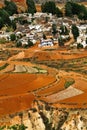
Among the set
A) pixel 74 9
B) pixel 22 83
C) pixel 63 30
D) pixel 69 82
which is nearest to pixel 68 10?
pixel 74 9

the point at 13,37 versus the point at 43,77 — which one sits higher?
the point at 43,77

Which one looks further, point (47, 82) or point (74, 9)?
point (74, 9)

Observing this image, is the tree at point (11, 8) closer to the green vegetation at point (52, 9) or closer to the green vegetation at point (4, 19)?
the green vegetation at point (52, 9)

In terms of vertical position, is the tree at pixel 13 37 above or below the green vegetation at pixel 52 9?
below

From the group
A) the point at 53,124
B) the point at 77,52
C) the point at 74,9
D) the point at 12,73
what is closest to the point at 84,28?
the point at 74,9

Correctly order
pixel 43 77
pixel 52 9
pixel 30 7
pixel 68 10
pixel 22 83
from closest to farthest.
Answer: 1. pixel 22 83
2. pixel 43 77
3. pixel 68 10
4. pixel 52 9
5. pixel 30 7

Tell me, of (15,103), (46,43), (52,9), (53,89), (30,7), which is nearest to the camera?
(15,103)

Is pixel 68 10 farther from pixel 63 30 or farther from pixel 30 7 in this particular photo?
pixel 63 30

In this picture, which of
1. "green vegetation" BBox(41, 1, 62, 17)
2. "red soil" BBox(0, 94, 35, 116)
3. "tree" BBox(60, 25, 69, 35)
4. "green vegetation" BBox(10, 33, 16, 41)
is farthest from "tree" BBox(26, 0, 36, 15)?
"red soil" BBox(0, 94, 35, 116)

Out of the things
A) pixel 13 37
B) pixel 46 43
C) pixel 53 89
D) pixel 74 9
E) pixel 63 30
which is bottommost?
pixel 46 43

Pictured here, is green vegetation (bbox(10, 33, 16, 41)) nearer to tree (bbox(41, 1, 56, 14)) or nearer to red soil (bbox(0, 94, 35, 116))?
tree (bbox(41, 1, 56, 14))

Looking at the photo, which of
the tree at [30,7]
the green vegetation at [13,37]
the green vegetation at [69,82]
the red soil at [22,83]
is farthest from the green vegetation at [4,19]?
the green vegetation at [69,82]
